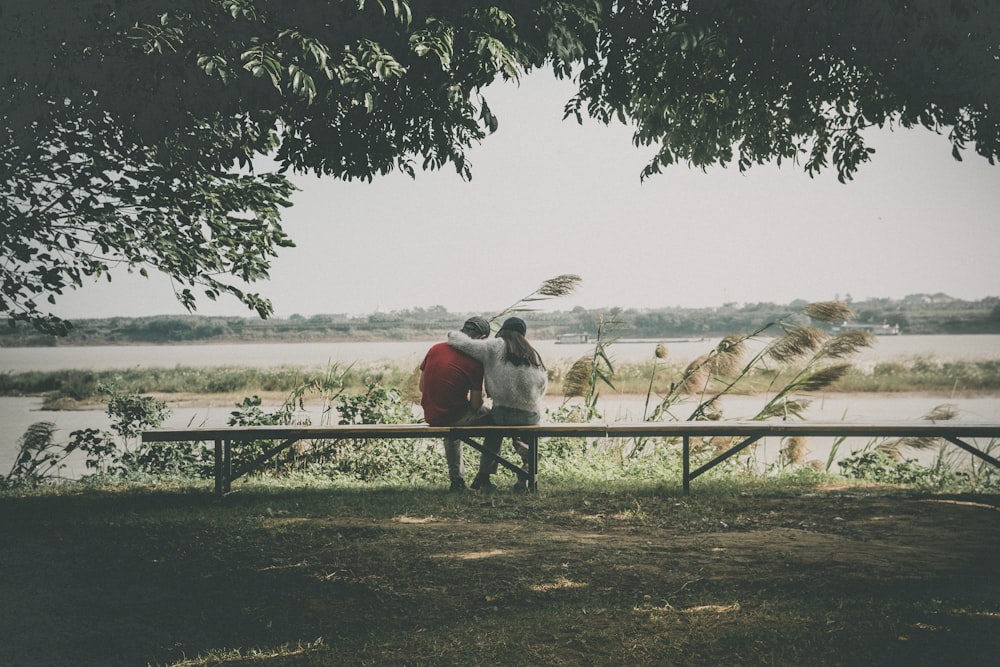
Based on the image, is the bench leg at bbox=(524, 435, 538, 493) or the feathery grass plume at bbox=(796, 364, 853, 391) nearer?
the bench leg at bbox=(524, 435, 538, 493)

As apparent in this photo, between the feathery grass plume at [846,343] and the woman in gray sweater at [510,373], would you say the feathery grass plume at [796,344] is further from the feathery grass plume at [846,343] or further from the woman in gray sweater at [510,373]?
the woman in gray sweater at [510,373]

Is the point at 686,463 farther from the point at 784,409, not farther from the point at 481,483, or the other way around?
the point at 481,483

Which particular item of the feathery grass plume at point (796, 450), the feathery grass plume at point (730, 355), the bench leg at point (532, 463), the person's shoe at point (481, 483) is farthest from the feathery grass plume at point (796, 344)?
the person's shoe at point (481, 483)

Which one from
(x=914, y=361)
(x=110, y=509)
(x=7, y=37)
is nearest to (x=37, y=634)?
(x=110, y=509)

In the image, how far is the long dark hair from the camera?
6.70 meters

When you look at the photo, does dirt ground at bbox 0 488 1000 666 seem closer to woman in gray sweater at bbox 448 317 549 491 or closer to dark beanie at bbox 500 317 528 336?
woman in gray sweater at bbox 448 317 549 491

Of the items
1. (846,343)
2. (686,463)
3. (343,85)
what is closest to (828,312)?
(846,343)

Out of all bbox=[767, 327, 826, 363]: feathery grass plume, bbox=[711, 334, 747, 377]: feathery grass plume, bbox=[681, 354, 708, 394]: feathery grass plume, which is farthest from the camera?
bbox=[681, 354, 708, 394]: feathery grass plume

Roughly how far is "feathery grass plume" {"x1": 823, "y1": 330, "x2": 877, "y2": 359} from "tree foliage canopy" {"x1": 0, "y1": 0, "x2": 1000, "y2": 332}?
5.15 feet

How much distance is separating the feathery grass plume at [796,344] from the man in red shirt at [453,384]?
2973 millimetres

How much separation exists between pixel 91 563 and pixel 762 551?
14.0ft

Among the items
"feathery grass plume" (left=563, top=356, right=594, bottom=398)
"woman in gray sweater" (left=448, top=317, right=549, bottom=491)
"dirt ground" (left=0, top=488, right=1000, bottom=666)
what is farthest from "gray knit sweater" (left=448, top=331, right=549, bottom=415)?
"feathery grass plume" (left=563, top=356, right=594, bottom=398)

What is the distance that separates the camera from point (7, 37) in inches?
222

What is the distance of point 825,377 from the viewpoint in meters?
7.42
